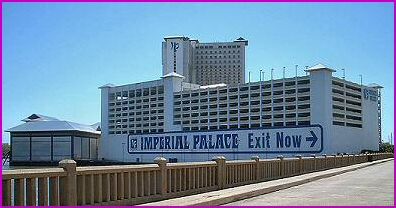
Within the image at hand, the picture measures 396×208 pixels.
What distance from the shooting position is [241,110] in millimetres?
77500

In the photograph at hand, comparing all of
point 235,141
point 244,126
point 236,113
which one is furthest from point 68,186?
point 236,113

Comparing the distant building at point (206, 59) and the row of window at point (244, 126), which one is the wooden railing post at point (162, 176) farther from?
the distant building at point (206, 59)

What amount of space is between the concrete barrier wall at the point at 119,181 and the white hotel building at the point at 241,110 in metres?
49.1

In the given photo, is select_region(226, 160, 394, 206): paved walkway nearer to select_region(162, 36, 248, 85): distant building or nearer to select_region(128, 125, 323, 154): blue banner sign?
select_region(128, 125, 323, 154): blue banner sign

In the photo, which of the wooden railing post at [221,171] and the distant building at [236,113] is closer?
the wooden railing post at [221,171]

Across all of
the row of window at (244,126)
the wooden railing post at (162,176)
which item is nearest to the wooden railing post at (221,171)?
the wooden railing post at (162,176)

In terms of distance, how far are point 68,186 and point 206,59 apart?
133m

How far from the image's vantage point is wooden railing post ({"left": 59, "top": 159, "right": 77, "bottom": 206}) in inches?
426

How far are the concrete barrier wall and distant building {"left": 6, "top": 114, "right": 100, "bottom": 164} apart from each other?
7450cm

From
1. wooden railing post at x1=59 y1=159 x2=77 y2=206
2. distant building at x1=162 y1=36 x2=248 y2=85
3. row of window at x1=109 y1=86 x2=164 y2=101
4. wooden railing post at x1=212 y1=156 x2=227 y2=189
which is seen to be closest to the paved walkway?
wooden railing post at x1=212 y1=156 x2=227 y2=189

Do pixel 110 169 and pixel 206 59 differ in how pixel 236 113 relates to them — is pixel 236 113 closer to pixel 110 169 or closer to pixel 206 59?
pixel 110 169

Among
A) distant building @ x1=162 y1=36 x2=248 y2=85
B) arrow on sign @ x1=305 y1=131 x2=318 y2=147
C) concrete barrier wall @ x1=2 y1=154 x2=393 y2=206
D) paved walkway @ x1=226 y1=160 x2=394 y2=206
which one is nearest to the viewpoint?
concrete barrier wall @ x1=2 y1=154 x2=393 y2=206

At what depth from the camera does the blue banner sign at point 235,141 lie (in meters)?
69.4

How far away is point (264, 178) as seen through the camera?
923 inches
